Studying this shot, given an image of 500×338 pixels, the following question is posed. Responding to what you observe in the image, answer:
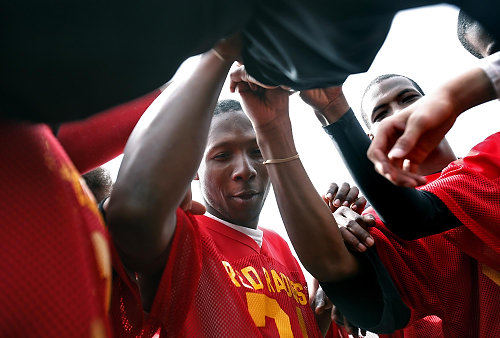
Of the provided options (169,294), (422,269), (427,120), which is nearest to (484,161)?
(422,269)

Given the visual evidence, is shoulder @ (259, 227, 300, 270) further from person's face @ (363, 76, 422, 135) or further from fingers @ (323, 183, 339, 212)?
person's face @ (363, 76, 422, 135)

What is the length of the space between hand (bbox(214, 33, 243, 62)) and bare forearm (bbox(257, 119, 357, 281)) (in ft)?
1.25

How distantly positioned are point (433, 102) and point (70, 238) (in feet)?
2.17

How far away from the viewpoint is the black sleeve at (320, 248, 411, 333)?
50.4 inches

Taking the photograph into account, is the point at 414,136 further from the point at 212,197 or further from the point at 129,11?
the point at 212,197

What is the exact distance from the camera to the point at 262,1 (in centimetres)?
67

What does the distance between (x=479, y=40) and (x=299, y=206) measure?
84 centimetres

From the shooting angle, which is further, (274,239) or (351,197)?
(274,239)

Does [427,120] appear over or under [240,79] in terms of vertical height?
under

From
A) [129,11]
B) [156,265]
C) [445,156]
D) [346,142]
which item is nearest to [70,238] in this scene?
[129,11]

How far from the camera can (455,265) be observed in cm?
142

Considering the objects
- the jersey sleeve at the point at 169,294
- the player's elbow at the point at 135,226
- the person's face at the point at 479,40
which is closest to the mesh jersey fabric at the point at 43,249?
the player's elbow at the point at 135,226

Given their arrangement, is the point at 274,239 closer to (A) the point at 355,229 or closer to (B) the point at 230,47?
(A) the point at 355,229

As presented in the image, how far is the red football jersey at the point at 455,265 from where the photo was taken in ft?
4.25
